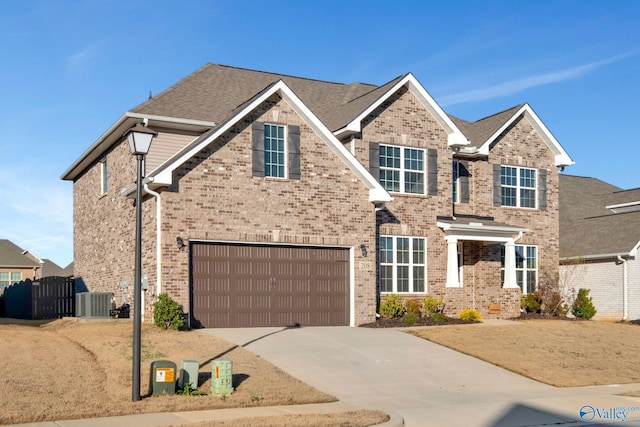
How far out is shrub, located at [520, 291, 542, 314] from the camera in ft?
96.0

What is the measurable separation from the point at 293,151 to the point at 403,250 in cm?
594

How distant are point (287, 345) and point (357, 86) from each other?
47.3 feet

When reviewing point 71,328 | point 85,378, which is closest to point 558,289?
point 71,328

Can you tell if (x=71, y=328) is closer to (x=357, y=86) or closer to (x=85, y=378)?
(x=85, y=378)

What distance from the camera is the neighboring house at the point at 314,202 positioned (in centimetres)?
2150

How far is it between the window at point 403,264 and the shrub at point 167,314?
815 centimetres

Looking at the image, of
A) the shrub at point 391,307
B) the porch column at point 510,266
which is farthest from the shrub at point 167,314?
the porch column at point 510,266

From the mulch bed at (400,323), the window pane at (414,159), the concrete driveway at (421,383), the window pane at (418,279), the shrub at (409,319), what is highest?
the window pane at (414,159)

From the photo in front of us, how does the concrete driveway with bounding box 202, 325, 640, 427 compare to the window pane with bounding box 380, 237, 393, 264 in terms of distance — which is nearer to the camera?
the concrete driveway with bounding box 202, 325, 640, 427

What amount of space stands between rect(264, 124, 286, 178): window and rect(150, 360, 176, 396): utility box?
9.79m

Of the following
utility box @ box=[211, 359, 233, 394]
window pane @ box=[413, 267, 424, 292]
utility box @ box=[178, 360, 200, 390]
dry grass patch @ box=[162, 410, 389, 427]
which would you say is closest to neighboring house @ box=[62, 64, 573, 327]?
window pane @ box=[413, 267, 424, 292]

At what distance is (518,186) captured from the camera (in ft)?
100

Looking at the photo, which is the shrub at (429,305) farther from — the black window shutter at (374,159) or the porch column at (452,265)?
the black window shutter at (374,159)

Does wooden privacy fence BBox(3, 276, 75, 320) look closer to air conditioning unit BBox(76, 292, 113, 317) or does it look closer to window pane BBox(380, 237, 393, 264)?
air conditioning unit BBox(76, 292, 113, 317)
